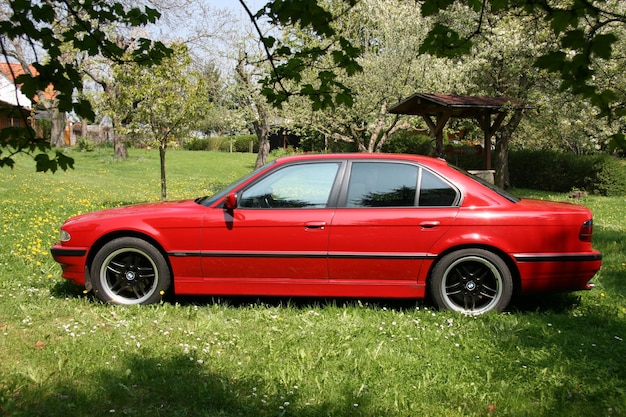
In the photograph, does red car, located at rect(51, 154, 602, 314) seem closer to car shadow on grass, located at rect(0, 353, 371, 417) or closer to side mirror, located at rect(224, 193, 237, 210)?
side mirror, located at rect(224, 193, 237, 210)

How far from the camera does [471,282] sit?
16.6 feet

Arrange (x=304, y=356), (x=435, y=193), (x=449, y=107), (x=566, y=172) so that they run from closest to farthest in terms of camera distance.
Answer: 1. (x=304, y=356)
2. (x=435, y=193)
3. (x=449, y=107)
4. (x=566, y=172)

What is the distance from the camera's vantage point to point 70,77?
148 inches

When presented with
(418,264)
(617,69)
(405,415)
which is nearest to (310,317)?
(418,264)

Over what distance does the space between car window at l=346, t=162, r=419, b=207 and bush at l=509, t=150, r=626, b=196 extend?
1683 centimetres

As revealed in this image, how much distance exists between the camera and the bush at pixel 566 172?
64.0 ft

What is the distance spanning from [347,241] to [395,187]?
27.1 inches

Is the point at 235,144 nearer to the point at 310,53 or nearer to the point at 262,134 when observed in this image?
the point at 262,134

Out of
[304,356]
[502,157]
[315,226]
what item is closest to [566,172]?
[502,157]

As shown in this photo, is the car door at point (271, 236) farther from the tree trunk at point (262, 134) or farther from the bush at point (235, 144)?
the bush at point (235, 144)

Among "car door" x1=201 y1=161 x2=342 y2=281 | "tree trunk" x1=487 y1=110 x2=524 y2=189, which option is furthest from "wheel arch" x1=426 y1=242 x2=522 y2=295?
"tree trunk" x1=487 y1=110 x2=524 y2=189

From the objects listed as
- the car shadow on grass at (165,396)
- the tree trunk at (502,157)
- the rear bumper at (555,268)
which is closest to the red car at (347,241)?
the rear bumper at (555,268)

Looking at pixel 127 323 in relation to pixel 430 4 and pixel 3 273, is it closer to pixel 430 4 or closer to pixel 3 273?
pixel 3 273

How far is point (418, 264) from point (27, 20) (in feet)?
11.5
